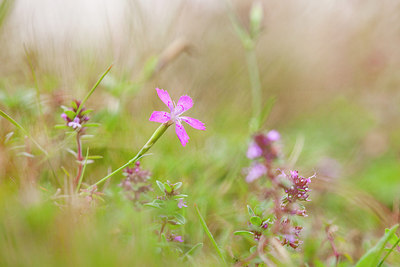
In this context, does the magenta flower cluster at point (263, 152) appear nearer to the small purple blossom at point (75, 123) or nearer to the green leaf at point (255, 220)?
the green leaf at point (255, 220)

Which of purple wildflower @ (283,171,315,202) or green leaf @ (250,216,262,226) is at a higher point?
purple wildflower @ (283,171,315,202)

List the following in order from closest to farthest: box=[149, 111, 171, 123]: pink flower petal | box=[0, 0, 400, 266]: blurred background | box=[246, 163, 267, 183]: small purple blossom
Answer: box=[246, 163, 267, 183]: small purple blossom < box=[149, 111, 171, 123]: pink flower petal < box=[0, 0, 400, 266]: blurred background

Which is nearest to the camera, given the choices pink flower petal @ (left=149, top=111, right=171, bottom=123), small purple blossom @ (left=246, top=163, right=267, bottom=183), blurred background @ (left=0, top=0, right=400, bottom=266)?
small purple blossom @ (left=246, top=163, right=267, bottom=183)

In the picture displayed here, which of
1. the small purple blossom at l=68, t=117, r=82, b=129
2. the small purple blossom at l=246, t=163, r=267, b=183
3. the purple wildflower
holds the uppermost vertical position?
the small purple blossom at l=68, t=117, r=82, b=129

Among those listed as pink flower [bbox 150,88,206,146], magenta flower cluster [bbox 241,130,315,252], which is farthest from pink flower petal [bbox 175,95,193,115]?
magenta flower cluster [bbox 241,130,315,252]

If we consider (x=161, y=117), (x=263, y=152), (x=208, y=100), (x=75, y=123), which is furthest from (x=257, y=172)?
(x=208, y=100)

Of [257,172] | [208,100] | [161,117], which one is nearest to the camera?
[257,172]

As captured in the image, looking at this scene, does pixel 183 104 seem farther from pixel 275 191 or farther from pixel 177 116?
pixel 275 191

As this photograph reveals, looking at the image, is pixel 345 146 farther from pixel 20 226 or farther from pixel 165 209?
pixel 20 226

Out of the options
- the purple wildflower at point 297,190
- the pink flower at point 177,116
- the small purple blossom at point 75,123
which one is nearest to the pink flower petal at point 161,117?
the pink flower at point 177,116

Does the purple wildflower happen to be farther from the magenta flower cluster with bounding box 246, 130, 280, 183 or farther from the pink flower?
the pink flower
